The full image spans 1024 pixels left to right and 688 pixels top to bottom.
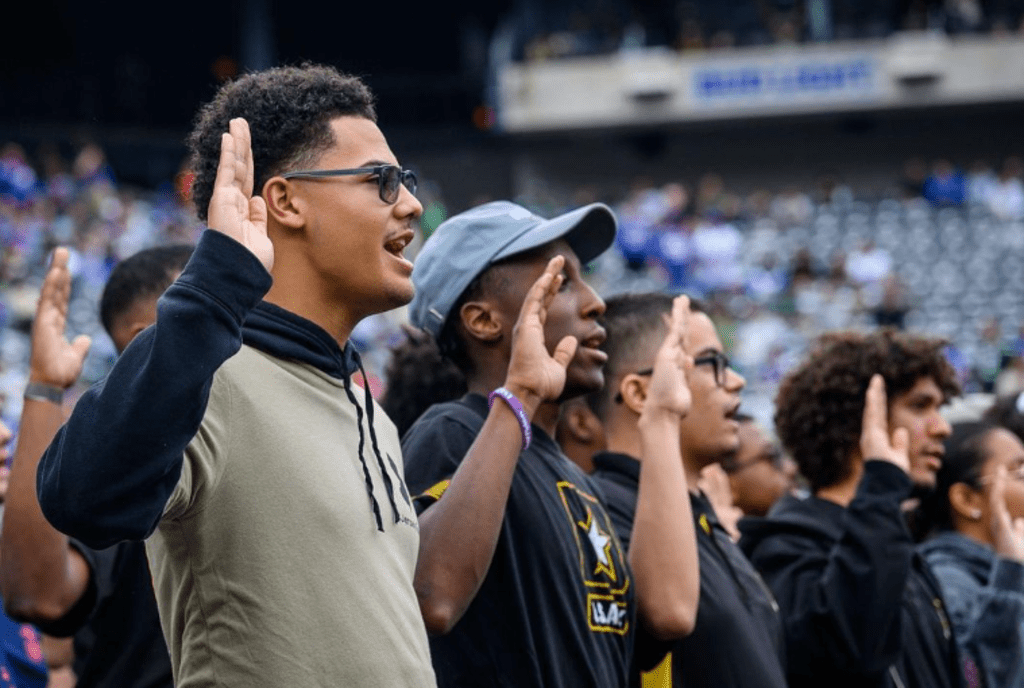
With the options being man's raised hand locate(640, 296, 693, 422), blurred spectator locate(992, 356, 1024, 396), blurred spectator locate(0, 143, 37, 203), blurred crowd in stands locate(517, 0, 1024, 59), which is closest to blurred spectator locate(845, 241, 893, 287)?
blurred spectator locate(992, 356, 1024, 396)

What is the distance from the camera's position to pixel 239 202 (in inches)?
84.9

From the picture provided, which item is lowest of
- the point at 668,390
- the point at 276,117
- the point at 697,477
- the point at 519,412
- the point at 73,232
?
the point at 73,232

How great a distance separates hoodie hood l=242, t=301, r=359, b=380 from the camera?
236 centimetres

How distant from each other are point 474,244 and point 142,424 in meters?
1.40

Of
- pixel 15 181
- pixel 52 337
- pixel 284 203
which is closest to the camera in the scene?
pixel 284 203

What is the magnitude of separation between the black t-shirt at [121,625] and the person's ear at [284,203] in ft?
3.79

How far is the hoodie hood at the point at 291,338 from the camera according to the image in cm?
236

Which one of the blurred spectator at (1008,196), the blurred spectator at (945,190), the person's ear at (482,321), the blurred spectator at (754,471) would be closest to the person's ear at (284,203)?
the person's ear at (482,321)

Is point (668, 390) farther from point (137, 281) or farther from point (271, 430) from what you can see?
point (137, 281)

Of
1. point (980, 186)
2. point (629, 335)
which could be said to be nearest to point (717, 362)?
point (629, 335)

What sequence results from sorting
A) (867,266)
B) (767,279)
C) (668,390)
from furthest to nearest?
(767,279) → (867,266) → (668,390)

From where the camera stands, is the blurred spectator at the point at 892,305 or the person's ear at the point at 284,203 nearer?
the person's ear at the point at 284,203

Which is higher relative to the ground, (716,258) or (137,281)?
(137,281)

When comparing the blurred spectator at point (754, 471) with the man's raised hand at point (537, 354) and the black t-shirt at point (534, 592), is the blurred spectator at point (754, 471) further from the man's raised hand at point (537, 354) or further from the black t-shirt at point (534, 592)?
the man's raised hand at point (537, 354)
